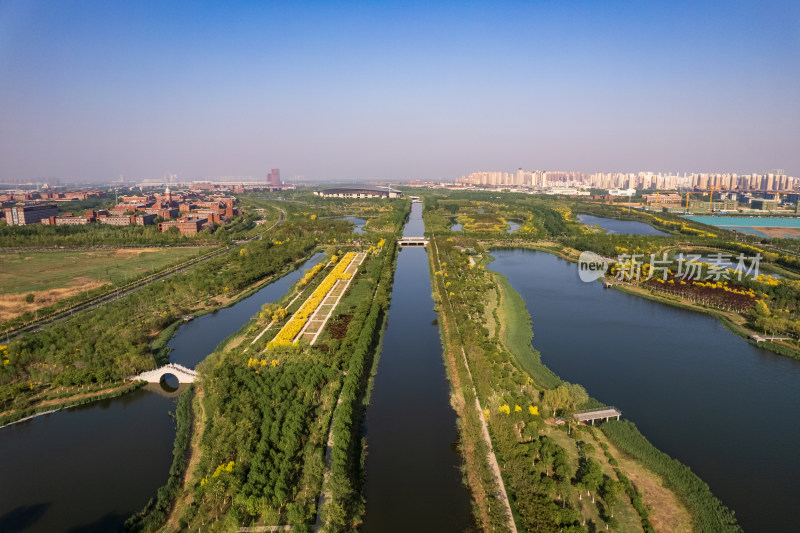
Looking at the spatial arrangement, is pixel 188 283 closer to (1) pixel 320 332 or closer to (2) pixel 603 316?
(1) pixel 320 332

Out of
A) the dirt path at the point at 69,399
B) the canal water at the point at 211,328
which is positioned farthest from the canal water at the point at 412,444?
the dirt path at the point at 69,399

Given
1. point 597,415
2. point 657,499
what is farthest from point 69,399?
point 657,499

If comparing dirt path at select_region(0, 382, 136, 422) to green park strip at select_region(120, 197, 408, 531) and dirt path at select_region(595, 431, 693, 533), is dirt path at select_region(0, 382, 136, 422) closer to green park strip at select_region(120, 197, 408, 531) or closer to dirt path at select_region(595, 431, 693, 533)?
green park strip at select_region(120, 197, 408, 531)

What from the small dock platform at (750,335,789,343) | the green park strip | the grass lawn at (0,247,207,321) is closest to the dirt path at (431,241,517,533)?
the green park strip

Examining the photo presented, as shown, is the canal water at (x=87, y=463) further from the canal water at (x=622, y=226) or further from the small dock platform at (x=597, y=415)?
the canal water at (x=622, y=226)

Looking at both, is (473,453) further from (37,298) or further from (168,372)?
(37,298)
